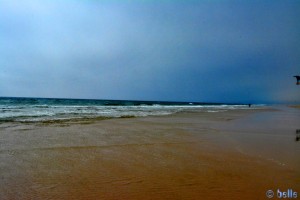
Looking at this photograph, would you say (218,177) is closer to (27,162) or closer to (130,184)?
(130,184)

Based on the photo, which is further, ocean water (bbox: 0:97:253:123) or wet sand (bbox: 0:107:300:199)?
ocean water (bbox: 0:97:253:123)

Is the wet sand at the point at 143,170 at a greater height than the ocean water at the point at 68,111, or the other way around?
the ocean water at the point at 68,111

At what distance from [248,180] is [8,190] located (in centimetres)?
362

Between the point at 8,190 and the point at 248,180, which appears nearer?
the point at 8,190

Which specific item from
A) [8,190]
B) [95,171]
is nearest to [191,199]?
[95,171]

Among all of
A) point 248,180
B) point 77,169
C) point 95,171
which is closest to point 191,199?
point 248,180

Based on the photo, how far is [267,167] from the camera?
462 cm

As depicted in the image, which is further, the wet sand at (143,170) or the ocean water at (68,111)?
the ocean water at (68,111)

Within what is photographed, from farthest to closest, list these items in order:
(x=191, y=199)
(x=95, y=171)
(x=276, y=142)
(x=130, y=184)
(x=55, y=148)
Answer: (x=276, y=142)
(x=55, y=148)
(x=95, y=171)
(x=130, y=184)
(x=191, y=199)

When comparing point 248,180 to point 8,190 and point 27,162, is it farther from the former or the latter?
point 27,162

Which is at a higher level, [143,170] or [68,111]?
[68,111]

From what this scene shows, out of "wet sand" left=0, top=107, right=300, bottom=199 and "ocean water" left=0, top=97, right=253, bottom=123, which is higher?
"ocean water" left=0, top=97, right=253, bottom=123

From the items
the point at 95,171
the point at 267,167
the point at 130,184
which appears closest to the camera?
the point at 130,184

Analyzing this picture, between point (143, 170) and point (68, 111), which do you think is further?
point (68, 111)
